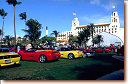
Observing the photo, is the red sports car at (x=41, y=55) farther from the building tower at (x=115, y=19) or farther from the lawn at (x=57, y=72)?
the building tower at (x=115, y=19)

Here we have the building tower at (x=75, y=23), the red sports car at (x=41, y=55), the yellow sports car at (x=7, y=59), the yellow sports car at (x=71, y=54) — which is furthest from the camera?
the building tower at (x=75, y=23)

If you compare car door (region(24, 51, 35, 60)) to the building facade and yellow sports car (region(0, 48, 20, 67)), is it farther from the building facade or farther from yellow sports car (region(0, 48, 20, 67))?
the building facade

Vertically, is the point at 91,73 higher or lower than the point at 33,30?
lower

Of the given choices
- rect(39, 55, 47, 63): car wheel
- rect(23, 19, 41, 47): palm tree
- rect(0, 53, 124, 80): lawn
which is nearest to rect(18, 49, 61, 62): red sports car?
rect(39, 55, 47, 63): car wheel

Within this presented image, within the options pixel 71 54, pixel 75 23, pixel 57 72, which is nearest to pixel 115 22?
pixel 75 23

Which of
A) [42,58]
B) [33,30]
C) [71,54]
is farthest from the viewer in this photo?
[33,30]

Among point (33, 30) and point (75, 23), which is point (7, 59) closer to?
point (33, 30)

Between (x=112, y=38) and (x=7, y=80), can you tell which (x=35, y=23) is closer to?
(x=7, y=80)

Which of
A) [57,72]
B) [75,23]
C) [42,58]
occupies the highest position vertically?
[75,23]


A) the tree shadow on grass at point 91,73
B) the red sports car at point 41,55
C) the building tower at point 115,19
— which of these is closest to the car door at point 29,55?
the red sports car at point 41,55

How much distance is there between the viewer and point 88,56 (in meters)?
12.4

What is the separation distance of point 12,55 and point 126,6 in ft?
23.3

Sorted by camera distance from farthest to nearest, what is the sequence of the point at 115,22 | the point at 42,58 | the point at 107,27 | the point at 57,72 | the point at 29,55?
the point at 107,27
the point at 115,22
the point at 29,55
the point at 42,58
the point at 57,72

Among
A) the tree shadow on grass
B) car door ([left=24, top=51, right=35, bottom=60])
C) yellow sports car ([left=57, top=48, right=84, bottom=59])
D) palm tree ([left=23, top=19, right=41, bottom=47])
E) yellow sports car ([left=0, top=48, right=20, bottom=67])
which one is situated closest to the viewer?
the tree shadow on grass
